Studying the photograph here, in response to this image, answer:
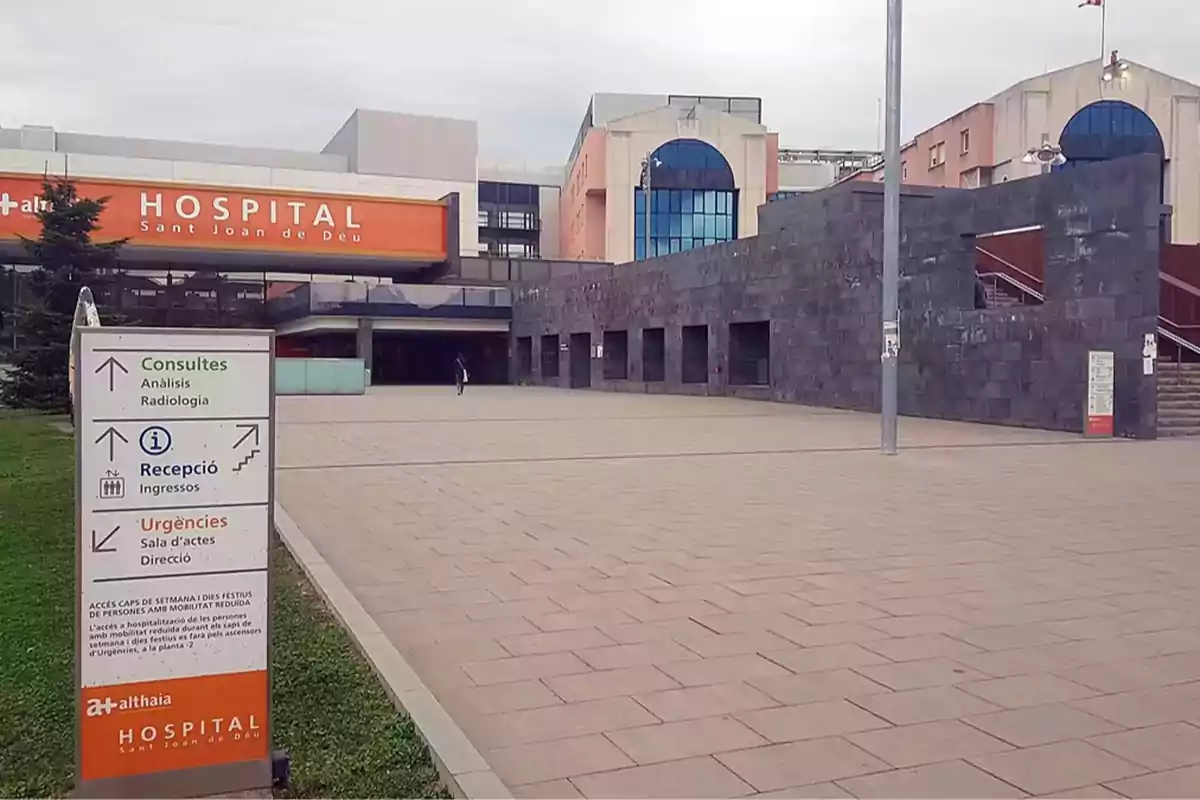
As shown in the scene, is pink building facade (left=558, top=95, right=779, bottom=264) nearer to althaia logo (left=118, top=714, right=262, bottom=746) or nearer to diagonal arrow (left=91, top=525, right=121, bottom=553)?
althaia logo (left=118, top=714, right=262, bottom=746)

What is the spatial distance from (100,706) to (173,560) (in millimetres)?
518

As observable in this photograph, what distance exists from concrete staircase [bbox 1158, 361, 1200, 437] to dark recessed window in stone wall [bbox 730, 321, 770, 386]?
11348 millimetres

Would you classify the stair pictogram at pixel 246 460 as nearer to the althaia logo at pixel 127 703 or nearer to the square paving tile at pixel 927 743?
the althaia logo at pixel 127 703

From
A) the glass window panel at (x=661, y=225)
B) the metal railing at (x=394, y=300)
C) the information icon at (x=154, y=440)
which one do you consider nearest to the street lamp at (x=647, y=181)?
the glass window panel at (x=661, y=225)

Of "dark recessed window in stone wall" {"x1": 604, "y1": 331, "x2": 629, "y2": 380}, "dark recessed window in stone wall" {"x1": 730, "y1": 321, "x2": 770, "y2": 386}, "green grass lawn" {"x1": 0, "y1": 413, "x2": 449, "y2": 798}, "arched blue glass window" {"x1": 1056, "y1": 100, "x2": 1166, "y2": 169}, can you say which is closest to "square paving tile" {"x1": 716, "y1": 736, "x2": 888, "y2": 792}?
"green grass lawn" {"x1": 0, "y1": 413, "x2": 449, "y2": 798}

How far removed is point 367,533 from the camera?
8.53 m

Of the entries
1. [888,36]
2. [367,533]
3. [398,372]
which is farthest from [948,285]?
[398,372]

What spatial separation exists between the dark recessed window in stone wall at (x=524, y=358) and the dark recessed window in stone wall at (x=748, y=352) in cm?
1627

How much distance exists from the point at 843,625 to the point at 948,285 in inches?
662

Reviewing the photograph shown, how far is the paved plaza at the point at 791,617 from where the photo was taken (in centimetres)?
394

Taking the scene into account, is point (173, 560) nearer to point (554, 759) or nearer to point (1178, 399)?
point (554, 759)

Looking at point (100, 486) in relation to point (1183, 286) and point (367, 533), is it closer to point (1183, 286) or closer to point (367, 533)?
point (367, 533)

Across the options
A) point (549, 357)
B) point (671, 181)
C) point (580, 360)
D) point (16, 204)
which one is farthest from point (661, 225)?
point (16, 204)

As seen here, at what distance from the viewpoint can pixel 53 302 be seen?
2220cm
